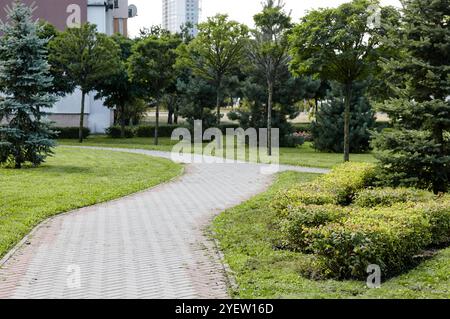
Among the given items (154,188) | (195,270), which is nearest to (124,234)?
(195,270)

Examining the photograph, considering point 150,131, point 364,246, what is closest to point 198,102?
point 150,131

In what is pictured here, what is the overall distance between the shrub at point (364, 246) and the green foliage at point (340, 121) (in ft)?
76.7

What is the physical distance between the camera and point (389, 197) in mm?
12156

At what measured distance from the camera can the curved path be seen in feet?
25.8

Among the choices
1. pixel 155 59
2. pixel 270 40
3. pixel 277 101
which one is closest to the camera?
pixel 270 40

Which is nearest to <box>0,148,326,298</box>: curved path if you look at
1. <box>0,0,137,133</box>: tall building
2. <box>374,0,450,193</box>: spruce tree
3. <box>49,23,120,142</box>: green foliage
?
<box>374,0,450,193</box>: spruce tree

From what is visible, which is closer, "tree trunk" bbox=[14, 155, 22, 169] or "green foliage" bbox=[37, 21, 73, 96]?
"tree trunk" bbox=[14, 155, 22, 169]

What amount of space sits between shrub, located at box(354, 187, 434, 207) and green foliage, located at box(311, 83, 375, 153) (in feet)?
65.8

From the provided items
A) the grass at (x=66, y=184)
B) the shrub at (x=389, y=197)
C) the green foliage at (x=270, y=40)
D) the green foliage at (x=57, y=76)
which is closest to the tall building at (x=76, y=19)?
the green foliage at (x=57, y=76)

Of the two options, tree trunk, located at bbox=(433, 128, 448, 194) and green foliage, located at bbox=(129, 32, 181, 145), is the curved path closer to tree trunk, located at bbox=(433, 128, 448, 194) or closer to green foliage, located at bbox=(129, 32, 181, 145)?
tree trunk, located at bbox=(433, 128, 448, 194)

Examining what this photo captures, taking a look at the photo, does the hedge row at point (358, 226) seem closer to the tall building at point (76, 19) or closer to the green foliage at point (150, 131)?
the green foliage at point (150, 131)

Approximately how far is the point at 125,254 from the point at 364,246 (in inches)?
141

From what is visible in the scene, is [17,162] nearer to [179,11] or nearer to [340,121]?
[340,121]

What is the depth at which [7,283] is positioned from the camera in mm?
8156
